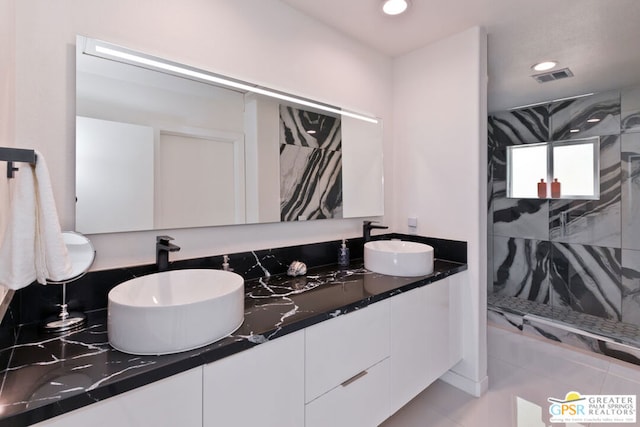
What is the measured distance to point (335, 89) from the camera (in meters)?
1.91

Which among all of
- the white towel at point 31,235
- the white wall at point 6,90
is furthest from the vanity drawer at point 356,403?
the white wall at point 6,90

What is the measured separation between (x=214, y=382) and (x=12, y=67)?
3.95ft

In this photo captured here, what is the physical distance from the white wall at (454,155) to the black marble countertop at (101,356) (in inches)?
33.5

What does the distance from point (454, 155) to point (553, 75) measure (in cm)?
144

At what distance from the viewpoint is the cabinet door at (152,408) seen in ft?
2.23

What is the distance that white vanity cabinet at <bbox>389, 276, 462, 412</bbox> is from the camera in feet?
4.84

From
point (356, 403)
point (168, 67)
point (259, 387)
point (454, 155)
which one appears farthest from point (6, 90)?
point (454, 155)

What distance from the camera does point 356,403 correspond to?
4.21ft

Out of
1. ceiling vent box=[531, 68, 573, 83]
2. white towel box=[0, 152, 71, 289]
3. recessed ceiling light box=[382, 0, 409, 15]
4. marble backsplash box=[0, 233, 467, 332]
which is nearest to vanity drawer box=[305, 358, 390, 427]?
marble backsplash box=[0, 233, 467, 332]

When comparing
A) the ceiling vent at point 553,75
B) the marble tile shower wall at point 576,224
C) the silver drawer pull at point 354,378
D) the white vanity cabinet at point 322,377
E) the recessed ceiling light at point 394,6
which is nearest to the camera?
the white vanity cabinet at point 322,377

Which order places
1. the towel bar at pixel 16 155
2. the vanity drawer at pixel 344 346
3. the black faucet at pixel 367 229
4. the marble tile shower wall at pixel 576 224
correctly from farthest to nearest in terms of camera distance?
1. the marble tile shower wall at pixel 576 224
2. the black faucet at pixel 367 229
3. the vanity drawer at pixel 344 346
4. the towel bar at pixel 16 155

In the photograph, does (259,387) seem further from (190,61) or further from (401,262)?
(190,61)

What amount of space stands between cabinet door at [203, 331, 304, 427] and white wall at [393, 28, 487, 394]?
133 centimetres

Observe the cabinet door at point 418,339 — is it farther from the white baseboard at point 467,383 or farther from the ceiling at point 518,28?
the ceiling at point 518,28
